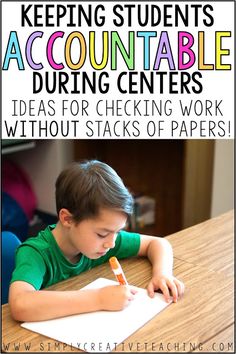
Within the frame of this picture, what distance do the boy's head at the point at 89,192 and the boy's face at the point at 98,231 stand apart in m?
0.01

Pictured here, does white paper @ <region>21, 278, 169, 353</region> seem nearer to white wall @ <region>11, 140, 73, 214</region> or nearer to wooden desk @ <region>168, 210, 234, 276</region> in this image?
wooden desk @ <region>168, 210, 234, 276</region>

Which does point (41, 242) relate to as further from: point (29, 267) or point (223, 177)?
point (223, 177)

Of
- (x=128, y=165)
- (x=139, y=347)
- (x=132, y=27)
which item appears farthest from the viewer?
(x=128, y=165)

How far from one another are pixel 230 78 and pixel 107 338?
189cm

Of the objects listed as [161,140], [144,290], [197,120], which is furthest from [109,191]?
[161,140]

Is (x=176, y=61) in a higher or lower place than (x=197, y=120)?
Answer: higher

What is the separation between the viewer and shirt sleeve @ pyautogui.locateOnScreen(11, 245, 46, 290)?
43.3 inches

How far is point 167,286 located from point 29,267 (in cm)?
32

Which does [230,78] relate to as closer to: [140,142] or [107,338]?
[140,142]

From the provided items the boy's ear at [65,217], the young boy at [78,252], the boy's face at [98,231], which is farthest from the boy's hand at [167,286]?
the boy's ear at [65,217]

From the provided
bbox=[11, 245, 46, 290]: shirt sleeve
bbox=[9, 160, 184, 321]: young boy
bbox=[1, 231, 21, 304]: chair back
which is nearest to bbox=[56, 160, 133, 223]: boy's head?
bbox=[9, 160, 184, 321]: young boy

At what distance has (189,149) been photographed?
9.23 ft

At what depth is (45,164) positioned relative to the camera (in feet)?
11.1

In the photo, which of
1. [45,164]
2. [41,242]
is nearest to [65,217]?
[41,242]
